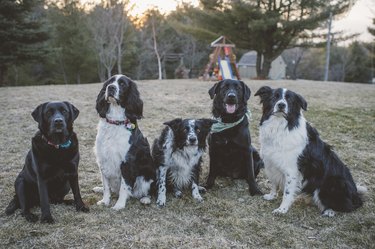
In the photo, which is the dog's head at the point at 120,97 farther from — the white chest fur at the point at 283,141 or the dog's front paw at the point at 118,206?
the white chest fur at the point at 283,141

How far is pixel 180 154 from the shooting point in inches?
176

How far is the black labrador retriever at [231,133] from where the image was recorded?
4680 mm

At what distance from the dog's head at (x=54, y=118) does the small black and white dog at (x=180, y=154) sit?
4.17 feet

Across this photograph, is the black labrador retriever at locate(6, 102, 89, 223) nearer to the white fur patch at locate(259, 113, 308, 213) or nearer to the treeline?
the white fur patch at locate(259, 113, 308, 213)

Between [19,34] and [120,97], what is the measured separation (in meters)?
16.6

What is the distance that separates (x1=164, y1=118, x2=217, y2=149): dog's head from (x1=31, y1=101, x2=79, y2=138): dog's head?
124cm

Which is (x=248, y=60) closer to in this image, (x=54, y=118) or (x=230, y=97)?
(x=230, y=97)

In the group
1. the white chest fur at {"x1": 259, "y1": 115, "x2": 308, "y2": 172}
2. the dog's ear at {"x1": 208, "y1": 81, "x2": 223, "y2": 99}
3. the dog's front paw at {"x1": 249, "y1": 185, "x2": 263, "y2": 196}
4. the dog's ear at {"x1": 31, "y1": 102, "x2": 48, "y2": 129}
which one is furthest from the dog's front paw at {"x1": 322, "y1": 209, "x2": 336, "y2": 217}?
the dog's ear at {"x1": 31, "y1": 102, "x2": 48, "y2": 129}

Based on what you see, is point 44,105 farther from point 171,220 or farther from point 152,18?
point 152,18

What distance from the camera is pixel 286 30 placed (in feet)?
74.3

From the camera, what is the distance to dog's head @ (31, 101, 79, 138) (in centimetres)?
359

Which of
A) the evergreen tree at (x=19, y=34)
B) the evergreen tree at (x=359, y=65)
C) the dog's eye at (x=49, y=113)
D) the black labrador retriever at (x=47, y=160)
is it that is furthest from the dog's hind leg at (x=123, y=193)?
the evergreen tree at (x=359, y=65)

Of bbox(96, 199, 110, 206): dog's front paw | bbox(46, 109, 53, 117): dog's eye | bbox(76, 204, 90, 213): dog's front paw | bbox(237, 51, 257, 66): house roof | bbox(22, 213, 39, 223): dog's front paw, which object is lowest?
bbox(96, 199, 110, 206): dog's front paw

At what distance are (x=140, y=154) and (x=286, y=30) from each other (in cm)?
2108
